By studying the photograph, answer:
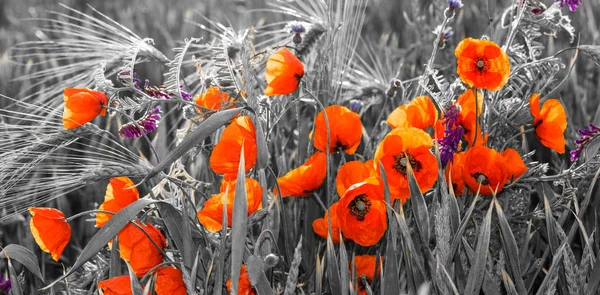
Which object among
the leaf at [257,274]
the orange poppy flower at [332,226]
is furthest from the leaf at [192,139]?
the orange poppy flower at [332,226]

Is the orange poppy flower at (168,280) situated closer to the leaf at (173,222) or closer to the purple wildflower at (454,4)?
the leaf at (173,222)

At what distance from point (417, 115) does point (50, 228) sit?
59cm

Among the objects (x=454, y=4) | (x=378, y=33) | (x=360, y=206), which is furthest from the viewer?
(x=378, y=33)

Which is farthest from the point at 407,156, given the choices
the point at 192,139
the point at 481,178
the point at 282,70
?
the point at 192,139

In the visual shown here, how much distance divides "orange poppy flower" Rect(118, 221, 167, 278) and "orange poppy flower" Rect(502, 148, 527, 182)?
0.56 meters

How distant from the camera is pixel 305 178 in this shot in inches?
44.6

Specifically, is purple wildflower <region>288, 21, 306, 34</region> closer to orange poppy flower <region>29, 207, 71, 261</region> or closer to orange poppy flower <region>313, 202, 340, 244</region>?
orange poppy flower <region>313, 202, 340, 244</region>

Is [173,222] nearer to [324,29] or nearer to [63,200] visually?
[324,29]

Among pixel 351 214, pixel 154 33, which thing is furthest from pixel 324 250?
pixel 154 33

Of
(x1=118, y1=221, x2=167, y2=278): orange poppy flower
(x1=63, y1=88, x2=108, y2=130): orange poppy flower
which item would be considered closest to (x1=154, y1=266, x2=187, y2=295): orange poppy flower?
(x1=118, y1=221, x2=167, y2=278): orange poppy flower

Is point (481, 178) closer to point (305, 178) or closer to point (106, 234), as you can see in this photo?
point (305, 178)

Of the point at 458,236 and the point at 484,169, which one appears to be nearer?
the point at 458,236

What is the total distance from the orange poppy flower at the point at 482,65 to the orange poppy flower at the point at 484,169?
0.11 metres

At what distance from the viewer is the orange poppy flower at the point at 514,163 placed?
111 cm
